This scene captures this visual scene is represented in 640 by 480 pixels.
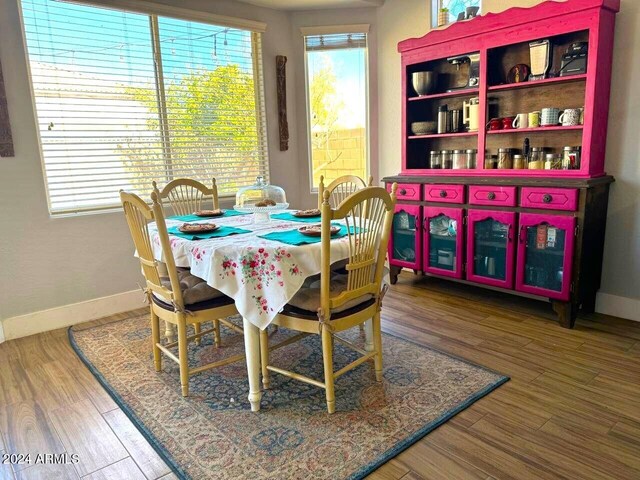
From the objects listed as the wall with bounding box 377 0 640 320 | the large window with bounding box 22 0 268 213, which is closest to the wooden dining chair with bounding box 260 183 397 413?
the wall with bounding box 377 0 640 320

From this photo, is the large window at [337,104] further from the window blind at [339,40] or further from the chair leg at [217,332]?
the chair leg at [217,332]

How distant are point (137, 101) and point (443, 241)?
2.65 metres

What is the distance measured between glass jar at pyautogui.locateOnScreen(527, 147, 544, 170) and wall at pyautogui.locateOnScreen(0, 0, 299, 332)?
286cm

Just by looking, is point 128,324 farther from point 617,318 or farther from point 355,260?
point 617,318

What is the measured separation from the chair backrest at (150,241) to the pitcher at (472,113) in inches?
98.0

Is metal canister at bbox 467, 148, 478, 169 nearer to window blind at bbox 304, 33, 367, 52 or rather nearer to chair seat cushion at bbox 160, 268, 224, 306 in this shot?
window blind at bbox 304, 33, 367, 52

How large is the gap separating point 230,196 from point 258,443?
100 inches

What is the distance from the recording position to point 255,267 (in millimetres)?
1986

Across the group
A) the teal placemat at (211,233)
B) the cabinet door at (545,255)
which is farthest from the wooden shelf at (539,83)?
the teal placemat at (211,233)

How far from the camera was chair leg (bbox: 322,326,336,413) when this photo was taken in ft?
6.56

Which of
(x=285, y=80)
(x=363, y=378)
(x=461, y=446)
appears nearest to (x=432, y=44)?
(x=285, y=80)

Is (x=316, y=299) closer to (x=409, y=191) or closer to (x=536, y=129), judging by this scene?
(x=409, y=191)

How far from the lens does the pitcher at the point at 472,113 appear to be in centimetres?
344

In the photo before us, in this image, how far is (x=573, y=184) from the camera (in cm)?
277
